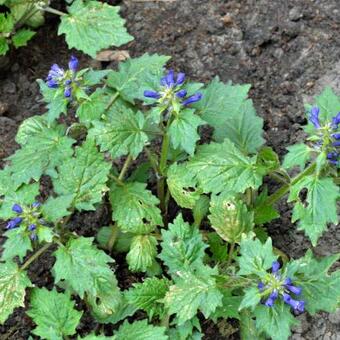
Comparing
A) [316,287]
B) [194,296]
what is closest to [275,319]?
[316,287]

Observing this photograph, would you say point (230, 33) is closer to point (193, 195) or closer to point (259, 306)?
point (193, 195)

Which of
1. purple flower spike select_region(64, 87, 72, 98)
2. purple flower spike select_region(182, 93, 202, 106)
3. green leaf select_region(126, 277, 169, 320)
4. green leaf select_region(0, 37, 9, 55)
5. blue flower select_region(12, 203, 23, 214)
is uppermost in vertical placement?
purple flower spike select_region(64, 87, 72, 98)

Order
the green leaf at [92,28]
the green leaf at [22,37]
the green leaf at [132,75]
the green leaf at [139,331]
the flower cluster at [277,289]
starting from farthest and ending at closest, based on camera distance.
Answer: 1. the green leaf at [22,37]
2. the green leaf at [92,28]
3. the green leaf at [132,75]
4. the green leaf at [139,331]
5. the flower cluster at [277,289]

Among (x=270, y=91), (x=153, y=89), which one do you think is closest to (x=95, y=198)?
(x=153, y=89)

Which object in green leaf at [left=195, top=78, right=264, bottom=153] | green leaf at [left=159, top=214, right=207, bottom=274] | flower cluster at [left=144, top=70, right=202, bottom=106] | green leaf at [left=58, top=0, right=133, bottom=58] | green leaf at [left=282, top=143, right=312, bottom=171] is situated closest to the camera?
green leaf at [left=282, top=143, right=312, bottom=171]

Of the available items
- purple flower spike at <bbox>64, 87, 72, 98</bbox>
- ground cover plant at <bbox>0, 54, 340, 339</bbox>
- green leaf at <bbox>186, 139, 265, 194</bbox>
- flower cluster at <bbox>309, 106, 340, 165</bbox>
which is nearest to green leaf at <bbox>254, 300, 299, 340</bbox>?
ground cover plant at <bbox>0, 54, 340, 339</bbox>

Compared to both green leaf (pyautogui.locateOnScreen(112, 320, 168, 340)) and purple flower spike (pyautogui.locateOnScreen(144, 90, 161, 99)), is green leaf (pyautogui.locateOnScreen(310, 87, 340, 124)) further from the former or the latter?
green leaf (pyautogui.locateOnScreen(112, 320, 168, 340))

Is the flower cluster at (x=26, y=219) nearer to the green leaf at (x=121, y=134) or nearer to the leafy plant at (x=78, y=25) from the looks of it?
the green leaf at (x=121, y=134)

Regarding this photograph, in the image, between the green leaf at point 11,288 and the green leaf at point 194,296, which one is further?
the green leaf at point 11,288

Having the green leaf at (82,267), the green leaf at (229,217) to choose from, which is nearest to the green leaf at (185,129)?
the green leaf at (229,217)
